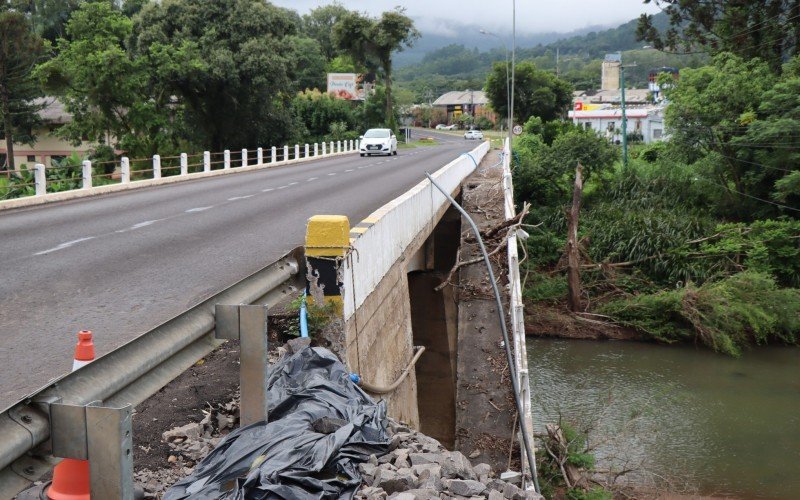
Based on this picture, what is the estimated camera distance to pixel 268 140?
51750mm

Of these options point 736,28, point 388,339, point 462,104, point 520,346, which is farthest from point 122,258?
point 462,104

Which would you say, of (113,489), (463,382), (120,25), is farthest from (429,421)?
(120,25)

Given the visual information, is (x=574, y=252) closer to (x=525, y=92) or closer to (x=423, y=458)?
(x=423, y=458)

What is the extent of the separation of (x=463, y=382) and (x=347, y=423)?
281 inches

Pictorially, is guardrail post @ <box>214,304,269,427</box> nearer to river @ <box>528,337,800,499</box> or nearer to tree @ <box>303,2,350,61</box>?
river @ <box>528,337,800,499</box>

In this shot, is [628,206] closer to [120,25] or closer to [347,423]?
[120,25]

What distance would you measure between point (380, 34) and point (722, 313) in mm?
56741

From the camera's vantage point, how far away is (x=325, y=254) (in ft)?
24.8

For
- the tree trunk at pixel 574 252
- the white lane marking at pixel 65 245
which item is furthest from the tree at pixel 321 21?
the white lane marking at pixel 65 245

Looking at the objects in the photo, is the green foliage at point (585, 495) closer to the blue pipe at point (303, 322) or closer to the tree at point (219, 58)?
the blue pipe at point (303, 322)

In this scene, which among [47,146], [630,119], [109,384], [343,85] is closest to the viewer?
[109,384]

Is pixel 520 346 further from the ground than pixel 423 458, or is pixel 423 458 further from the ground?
pixel 423 458

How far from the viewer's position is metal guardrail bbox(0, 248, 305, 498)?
3.29 meters

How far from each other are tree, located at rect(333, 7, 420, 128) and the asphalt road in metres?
60.2
